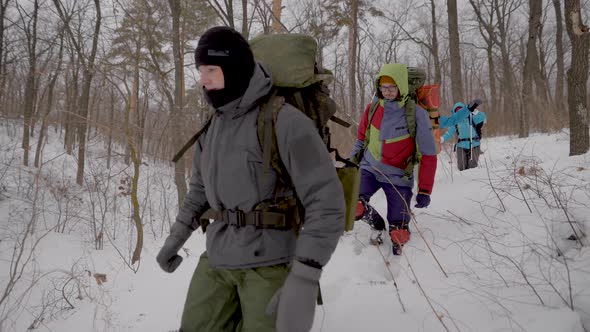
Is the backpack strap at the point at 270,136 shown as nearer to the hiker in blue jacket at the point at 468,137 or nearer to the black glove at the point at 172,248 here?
the black glove at the point at 172,248

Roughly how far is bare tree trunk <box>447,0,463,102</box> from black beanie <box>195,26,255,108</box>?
7.67m

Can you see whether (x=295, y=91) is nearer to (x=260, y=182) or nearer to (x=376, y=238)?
(x=260, y=182)

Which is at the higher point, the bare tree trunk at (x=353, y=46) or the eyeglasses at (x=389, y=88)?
the bare tree trunk at (x=353, y=46)

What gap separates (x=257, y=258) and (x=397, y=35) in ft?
73.8

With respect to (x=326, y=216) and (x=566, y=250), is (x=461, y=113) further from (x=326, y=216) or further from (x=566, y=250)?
(x=326, y=216)

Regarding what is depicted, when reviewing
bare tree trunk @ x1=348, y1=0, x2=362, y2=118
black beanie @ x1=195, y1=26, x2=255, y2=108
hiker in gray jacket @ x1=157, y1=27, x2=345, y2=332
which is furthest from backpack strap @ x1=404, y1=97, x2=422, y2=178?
bare tree trunk @ x1=348, y1=0, x2=362, y2=118

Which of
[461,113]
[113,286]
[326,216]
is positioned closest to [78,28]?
[113,286]

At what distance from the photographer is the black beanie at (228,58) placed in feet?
4.35

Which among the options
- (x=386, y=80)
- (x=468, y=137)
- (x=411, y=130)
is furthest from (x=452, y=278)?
(x=468, y=137)

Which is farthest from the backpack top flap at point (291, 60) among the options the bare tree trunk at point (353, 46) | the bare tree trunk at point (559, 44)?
the bare tree trunk at point (559, 44)

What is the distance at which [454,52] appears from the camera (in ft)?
24.3

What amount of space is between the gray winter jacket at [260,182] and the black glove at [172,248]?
0.73ft

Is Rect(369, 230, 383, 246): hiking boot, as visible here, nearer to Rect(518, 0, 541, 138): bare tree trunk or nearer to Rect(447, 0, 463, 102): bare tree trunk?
Rect(447, 0, 463, 102): bare tree trunk

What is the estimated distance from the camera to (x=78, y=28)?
13.6 m
